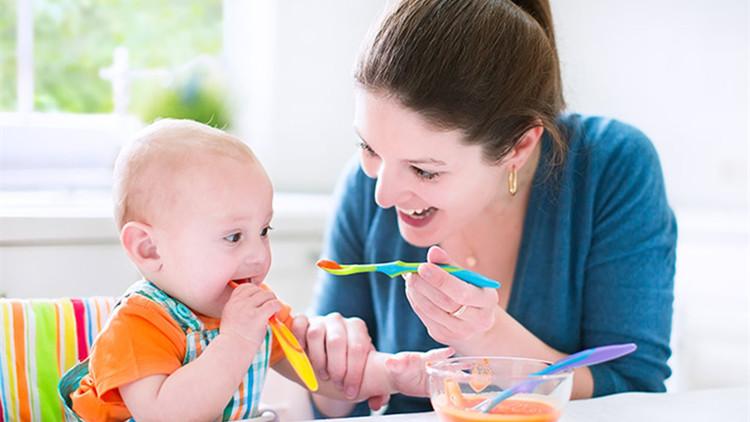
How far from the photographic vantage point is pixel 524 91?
54.8 inches

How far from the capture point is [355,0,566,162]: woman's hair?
4.34 feet

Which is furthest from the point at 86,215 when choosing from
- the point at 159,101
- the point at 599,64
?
the point at 599,64

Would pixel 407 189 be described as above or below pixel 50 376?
above

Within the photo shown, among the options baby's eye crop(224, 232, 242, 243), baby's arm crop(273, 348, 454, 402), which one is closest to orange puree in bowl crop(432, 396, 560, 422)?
baby's arm crop(273, 348, 454, 402)

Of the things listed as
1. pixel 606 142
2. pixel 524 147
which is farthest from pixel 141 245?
pixel 606 142

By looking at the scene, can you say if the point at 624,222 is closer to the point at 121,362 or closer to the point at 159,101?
the point at 121,362

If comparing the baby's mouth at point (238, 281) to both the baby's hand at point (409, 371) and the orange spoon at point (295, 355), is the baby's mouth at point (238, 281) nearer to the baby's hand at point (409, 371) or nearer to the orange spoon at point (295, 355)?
the orange spoon at point (295, 355)

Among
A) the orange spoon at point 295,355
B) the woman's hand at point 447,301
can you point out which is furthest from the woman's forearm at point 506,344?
the orange spoon at point 295,355

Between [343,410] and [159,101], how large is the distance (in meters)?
1.11

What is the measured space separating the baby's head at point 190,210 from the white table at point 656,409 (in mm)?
244

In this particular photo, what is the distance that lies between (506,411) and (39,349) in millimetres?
662

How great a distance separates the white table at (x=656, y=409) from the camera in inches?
45.4

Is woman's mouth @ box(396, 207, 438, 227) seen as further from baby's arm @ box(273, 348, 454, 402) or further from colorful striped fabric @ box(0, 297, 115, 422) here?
colorful striped fabric @ box(0, 297, 115, 422)

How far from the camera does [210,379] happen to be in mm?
1090
